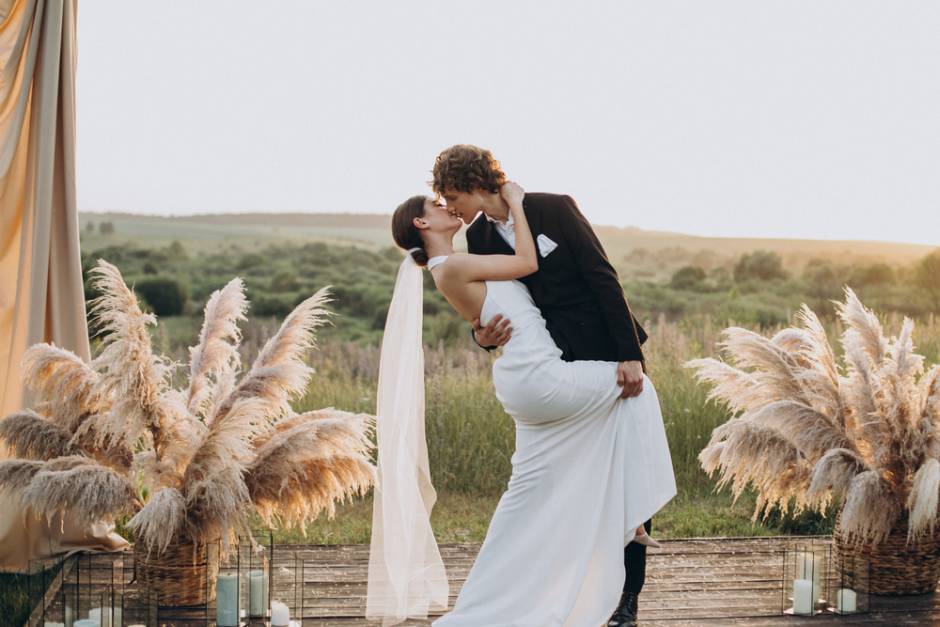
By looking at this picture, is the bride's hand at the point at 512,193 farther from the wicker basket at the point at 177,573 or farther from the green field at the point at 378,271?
the green field at the point at 378,271

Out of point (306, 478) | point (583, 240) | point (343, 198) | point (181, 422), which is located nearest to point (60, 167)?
point (181, 422)

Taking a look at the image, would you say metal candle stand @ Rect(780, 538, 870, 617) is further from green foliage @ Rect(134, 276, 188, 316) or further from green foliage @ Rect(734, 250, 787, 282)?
green foliage @ Rect(734, 250, 787, 282)

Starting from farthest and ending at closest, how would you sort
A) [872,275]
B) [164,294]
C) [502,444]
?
[872,275] → [164,294] → [502,444]

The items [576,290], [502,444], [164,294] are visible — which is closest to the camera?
[576,290]

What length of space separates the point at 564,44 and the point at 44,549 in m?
11.1

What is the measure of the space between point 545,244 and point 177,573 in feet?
5.91

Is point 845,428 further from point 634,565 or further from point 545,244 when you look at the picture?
point 545,244

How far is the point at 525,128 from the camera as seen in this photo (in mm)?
13609

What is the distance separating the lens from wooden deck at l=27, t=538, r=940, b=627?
3.81 meters

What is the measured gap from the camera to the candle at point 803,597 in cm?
387

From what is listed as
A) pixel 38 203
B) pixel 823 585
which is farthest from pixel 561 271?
pixel 38 203

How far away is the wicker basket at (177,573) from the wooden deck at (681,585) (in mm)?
97

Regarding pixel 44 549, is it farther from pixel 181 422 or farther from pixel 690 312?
pixel 690 312

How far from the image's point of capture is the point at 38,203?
4289 millimetres
